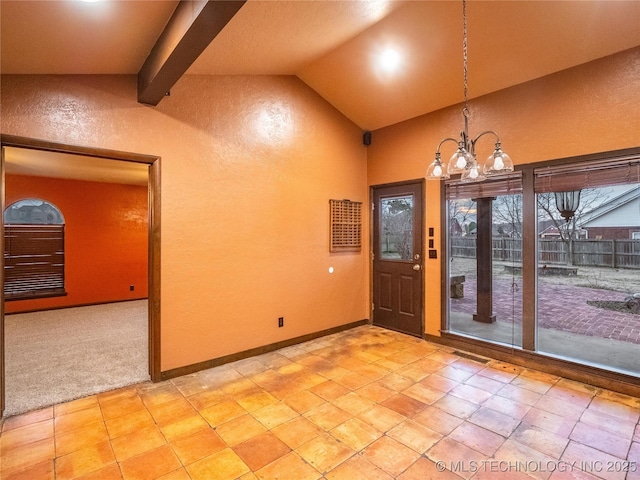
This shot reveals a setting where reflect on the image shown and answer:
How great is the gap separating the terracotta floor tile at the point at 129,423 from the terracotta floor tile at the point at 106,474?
36 cm

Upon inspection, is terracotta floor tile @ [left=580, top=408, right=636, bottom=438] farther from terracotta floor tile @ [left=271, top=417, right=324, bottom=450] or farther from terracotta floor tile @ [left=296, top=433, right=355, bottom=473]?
terracotta floor tile @ [left=271, top=417, right=324, bottom=450]

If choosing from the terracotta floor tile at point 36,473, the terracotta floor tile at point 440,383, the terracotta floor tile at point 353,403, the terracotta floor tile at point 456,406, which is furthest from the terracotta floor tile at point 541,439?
the terracotta floor tile at point 36,473

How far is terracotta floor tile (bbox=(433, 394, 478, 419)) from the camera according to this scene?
2654 millimetres

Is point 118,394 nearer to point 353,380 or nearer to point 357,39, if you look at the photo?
point 353,380

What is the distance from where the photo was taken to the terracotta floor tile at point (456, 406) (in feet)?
8.71

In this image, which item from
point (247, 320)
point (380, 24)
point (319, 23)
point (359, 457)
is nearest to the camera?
point (359, 457)

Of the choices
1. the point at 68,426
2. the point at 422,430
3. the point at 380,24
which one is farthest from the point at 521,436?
the point at 380,24

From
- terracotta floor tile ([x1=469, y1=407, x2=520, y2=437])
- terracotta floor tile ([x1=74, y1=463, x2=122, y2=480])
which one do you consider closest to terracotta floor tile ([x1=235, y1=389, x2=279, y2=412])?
terracotta floor tile ([x1=74, y1=463, x2=122, y2=480])

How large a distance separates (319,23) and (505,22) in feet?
5.37

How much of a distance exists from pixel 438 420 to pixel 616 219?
2.60 metres

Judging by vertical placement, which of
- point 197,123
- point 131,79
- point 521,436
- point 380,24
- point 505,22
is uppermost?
point 380,24

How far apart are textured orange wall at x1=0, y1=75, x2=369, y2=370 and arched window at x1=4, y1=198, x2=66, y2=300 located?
4.51m

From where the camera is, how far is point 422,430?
7.93 feet

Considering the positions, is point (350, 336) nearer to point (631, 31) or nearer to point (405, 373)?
point (405, 373)
